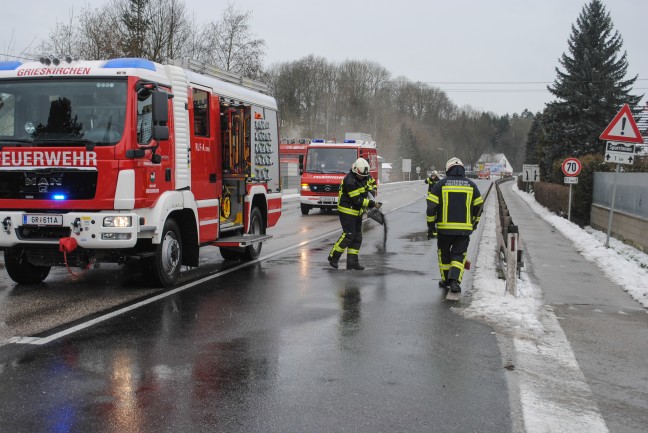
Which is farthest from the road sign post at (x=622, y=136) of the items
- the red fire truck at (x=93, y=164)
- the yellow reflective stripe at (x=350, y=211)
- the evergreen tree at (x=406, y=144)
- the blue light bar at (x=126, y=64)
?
the evergreen tree at (x=406, y=144)

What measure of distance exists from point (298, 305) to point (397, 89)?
106m

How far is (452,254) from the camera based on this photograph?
8789 millimetres

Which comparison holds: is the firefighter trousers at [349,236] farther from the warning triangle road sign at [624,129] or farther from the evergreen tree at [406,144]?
the evergreen tree at [406,144]

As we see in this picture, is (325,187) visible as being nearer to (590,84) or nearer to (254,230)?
(254,230)

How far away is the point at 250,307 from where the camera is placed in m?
7.87

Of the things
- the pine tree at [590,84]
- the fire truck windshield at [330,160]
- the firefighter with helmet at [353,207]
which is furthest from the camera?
the pine tree at [590,84]

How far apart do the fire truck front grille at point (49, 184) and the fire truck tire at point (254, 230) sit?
411cm

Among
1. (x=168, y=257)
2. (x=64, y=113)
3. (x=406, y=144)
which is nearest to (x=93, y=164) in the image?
(x=64, y=113)

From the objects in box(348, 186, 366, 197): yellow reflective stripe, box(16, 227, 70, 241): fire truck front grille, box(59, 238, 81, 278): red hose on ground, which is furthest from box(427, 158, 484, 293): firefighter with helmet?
box(16, 227, 70, 241): fire truck front grille

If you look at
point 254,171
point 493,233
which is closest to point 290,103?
point 493,233

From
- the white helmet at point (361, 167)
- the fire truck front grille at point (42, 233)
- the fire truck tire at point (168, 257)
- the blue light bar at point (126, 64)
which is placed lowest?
the fire truck tire at point (168, 257)

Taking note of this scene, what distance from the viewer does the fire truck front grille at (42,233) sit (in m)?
7.95

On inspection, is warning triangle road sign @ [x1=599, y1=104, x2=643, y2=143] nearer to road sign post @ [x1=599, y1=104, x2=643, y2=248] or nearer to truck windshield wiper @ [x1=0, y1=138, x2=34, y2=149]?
road sign post @ [x1=599, y1=104, x2=643, y2=248]

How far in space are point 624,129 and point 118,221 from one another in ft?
36.0
